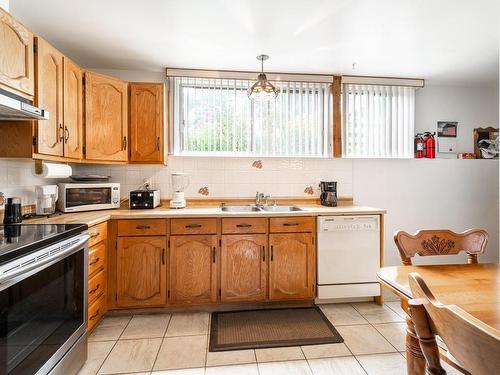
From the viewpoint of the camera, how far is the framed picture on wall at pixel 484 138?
3357 mm

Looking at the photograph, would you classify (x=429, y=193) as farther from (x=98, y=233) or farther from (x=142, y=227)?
(x=98, y=233)

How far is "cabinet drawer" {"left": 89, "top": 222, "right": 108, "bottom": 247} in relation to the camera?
2.03 metres

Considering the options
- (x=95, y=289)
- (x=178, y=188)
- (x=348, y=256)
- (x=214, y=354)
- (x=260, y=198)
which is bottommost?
(x=214, y=354)

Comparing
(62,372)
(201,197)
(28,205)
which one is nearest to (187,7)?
(201,197)

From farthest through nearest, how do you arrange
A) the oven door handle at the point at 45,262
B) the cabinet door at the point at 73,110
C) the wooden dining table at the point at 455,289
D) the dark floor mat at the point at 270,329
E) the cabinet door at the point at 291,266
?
the cabinet door at the point at 291,266, the cabinet door at the point at 73,110, the dark floor mat at the point at 270,329, the oven door handle at the point at 45,262, the wooden dining table at the point at 455,289

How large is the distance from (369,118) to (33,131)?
320 cm

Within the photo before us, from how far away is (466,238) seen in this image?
1560 mm

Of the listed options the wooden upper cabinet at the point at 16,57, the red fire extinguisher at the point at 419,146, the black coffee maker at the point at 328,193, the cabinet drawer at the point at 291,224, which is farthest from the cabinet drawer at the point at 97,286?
the red fire extinguisher at the point at 419,146

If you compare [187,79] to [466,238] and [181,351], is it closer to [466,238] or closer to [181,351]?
[181,351]

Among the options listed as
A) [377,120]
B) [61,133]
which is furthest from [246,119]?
[61,133]

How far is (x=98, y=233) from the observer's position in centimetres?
213

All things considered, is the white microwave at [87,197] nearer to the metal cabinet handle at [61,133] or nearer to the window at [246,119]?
the metal cabinet handle at [61,133]

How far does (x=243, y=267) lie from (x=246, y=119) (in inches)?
63.8

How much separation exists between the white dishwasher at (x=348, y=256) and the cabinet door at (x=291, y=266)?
101 millimetres
